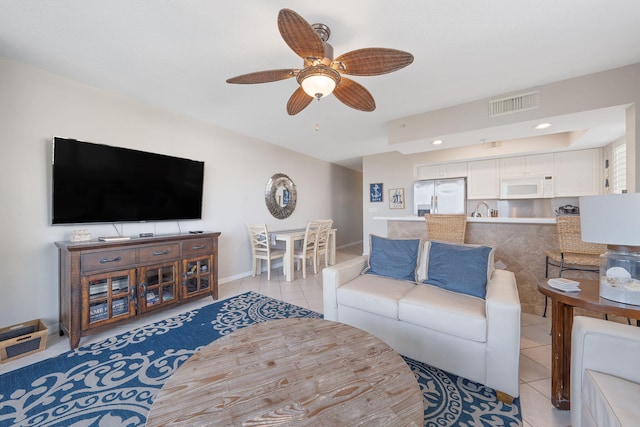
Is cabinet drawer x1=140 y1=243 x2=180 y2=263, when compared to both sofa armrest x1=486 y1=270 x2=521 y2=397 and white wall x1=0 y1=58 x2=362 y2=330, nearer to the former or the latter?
white wall x1=0 y1=58 x2=362 y2=330

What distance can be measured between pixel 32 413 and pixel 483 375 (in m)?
2.71

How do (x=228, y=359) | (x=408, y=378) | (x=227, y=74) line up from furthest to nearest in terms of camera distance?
(x=227, y=74)
(x=228, y=359)
(x=408, y=378)

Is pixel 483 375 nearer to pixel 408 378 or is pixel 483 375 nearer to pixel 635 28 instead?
pixel 408 378

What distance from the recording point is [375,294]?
2.01m

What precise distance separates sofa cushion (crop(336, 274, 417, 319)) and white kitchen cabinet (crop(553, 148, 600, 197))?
4.05 m

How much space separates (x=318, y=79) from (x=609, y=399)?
2086mm

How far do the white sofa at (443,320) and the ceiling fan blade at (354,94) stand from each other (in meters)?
1.50

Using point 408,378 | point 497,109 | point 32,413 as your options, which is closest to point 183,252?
point 32,413

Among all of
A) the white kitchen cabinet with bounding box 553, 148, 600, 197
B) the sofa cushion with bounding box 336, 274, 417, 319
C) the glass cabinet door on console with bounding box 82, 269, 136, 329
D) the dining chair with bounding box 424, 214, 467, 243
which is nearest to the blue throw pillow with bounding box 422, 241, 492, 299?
the sofa cushion with bounding box 336, 274, 417, 319

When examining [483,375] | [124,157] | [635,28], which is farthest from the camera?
[124,157]

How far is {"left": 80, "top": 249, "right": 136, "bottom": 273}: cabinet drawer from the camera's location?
6.82 feet

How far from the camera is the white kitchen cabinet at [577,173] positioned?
3932 mm

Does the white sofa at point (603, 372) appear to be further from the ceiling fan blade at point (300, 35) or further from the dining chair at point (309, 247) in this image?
the dining chair at point (309, 247)

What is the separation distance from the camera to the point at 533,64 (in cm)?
213
